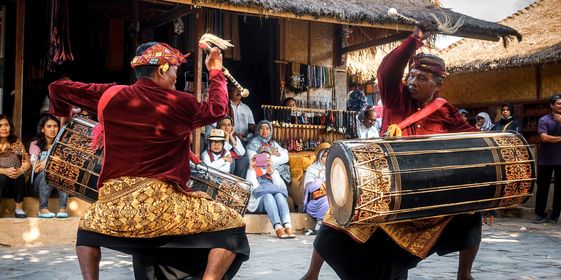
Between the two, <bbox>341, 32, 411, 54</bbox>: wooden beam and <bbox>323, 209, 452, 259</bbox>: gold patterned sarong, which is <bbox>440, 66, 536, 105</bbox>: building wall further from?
<bbox>323, 209, 452, 259</bbox>: gold patterned sarong

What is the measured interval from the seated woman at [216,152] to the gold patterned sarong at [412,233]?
16.6 ft

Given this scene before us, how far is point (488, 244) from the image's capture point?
763 centimetres

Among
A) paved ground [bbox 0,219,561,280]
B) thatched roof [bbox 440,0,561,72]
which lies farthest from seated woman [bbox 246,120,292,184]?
thatched roof [bbox 440,0,561,72]

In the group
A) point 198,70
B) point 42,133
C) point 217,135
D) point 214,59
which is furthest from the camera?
point 198,70

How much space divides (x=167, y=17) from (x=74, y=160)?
5.68 metres

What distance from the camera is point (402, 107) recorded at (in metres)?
4.18

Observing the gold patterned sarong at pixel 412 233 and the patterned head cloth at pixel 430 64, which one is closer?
A: the gold patterned sarong at pixel 412 233

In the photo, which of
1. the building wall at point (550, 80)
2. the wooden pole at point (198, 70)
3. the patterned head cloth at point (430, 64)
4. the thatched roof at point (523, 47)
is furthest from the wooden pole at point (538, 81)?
the patterned head cloth at point (430, 64)

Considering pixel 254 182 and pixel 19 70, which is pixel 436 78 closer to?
pixel 254 182

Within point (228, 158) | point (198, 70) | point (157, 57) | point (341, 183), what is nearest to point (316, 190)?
point (228, 158)

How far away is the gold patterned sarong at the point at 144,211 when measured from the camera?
11.3 ft

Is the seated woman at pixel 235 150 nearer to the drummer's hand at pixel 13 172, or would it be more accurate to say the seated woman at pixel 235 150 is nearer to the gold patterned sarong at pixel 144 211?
the drummer's hand at pixel 13 172

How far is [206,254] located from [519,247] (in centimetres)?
472

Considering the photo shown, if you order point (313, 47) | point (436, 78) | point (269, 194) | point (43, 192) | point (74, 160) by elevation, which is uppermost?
point (313, 47)
